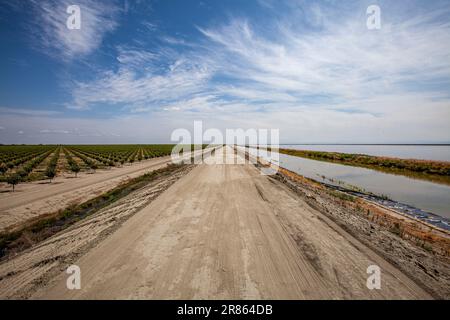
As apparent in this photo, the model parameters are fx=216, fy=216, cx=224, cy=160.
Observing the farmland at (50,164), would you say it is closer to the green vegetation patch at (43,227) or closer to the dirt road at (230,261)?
the green vegetation patch at (43,227)

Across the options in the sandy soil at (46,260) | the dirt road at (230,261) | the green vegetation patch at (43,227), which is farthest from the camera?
the green vegetation patch at (43,227)

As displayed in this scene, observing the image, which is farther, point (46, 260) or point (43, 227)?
point (43, 227)

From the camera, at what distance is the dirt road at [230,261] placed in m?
4.11

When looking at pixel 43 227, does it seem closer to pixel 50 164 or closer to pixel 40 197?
pixel 40 197

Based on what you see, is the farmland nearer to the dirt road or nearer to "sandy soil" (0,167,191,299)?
"sandy soil" (0,167,191,299)

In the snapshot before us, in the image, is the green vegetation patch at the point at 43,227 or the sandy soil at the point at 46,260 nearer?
the sandy soil at the point at 46,260

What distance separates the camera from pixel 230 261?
5.14 meters

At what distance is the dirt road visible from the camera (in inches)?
162

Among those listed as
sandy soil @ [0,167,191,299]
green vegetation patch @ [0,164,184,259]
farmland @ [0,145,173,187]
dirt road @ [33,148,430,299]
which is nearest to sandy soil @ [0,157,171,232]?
green vegetation patch @ [0,164,184,259]

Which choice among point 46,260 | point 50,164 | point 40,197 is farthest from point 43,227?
point 50,164

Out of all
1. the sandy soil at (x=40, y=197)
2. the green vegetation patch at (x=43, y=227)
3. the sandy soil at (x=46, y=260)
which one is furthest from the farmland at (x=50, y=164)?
the sandy soil at (x=46, y=260)

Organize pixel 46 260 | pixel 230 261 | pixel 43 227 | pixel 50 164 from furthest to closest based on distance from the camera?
1. pixel 50 164
2. pixel 43 227
3. pixel 46 260
4. pixel 230 261

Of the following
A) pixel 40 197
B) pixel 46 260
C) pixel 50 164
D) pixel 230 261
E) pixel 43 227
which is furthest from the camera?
pixel 50 164
